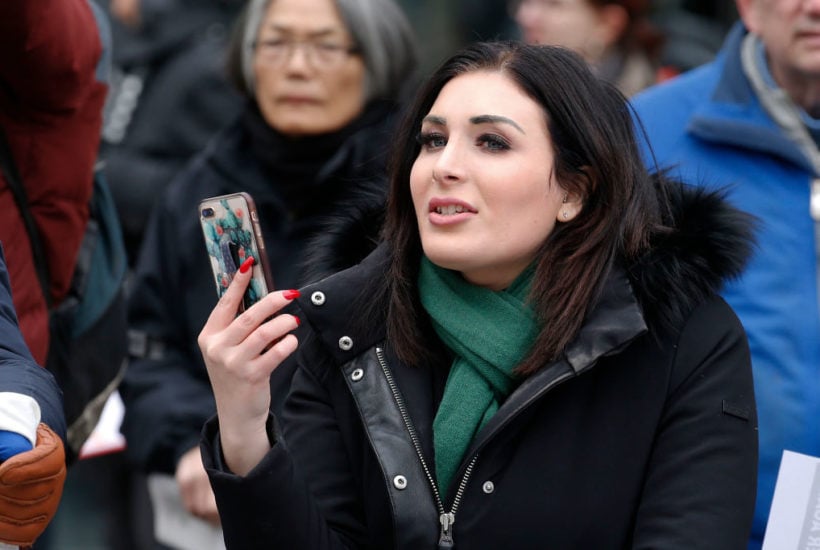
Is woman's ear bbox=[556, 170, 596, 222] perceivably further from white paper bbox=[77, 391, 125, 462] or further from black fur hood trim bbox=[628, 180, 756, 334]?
white paper bbox=[77, 391, 125, 462]

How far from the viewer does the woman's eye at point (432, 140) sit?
2998 millimetres

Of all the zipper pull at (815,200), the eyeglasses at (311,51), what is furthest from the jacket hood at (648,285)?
the eyeglasses at (311,51)

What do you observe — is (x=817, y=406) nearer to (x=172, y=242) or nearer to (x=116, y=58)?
(x=172, y=242)

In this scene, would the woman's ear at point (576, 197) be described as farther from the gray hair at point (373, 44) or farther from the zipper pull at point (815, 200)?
the gray hair at point (373, 44)

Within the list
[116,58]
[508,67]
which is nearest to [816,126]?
[508,67]

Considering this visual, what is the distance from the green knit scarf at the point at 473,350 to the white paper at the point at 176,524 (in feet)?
4.64

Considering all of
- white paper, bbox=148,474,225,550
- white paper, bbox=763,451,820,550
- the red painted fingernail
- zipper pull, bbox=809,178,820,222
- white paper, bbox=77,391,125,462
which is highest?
the red painted fingernail

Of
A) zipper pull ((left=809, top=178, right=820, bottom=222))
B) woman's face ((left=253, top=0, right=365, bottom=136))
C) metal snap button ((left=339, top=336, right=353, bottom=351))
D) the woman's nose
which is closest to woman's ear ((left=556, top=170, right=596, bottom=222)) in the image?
the woman's nose

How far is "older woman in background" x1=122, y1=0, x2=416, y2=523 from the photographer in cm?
419

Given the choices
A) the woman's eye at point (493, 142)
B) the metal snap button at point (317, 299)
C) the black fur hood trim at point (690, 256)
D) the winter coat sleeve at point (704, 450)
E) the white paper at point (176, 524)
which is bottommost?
the white paper at point (176, 524)

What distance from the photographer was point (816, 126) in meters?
3.67

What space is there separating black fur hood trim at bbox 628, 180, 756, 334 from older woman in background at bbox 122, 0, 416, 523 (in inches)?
51.3

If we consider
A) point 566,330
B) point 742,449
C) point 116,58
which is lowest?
point 116,58

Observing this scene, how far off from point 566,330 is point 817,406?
884 millimetres
